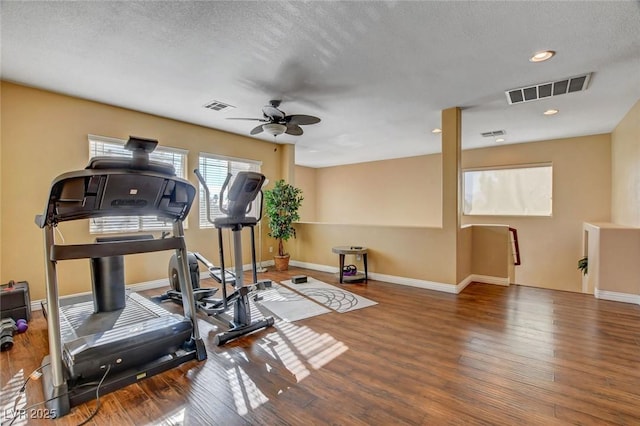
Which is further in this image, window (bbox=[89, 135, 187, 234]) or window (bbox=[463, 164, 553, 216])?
window (bbox=[463, 164, 553, 216])

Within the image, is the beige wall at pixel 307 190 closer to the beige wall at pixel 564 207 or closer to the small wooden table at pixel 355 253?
the small wooden table at pixel 355 253

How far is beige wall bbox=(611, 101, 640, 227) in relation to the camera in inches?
160

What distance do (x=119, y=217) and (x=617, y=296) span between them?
6897mm

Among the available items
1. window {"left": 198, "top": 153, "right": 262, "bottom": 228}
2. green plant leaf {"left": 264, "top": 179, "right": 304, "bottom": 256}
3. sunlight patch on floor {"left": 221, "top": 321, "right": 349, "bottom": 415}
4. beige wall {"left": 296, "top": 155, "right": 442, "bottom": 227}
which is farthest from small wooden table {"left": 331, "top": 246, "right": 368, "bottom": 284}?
beige wall {"left": 296, "top": 155, "right": 442, "bottom": 227}

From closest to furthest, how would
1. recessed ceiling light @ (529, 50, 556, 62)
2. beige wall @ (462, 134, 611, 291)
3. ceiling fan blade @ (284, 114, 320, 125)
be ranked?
recessed ceiling light @ (529, 50, 556, 62) → ceiling fan blade @ (284, 114, 320, 125) → beige wall @ (462, 134, 611, 291)

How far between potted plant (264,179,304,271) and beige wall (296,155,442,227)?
10.6ft

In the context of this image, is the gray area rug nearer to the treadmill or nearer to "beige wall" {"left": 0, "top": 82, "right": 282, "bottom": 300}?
the treadmill

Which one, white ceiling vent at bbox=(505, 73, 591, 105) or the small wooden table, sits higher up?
white ceiling vent at bbox=(505, 73, 591, 105)

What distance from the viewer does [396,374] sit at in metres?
2.19

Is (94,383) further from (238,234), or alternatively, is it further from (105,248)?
(238,234)

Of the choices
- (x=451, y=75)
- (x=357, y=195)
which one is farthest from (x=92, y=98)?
(x=357, y=195)

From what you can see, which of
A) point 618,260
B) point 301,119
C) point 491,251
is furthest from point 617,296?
point 301,119

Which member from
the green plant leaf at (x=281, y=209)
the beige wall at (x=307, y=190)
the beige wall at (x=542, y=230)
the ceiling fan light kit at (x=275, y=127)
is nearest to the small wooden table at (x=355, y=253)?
the beige wall at (x=542, y=230)

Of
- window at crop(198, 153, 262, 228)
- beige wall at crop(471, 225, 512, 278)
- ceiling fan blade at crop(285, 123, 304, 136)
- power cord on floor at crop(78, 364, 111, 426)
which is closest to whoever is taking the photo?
power cord on floor at crop(78, 364, 111, 426)
